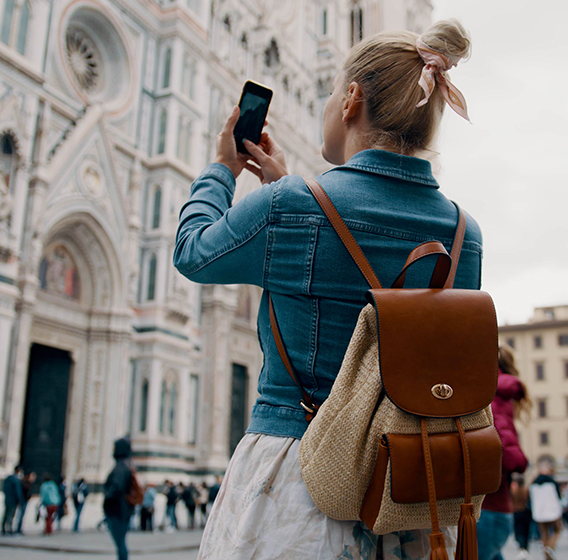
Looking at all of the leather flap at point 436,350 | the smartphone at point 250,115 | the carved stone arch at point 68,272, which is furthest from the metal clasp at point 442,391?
the carved stone arch at point 68,272

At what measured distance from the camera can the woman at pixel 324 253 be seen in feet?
3.97

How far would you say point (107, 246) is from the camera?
575 inches

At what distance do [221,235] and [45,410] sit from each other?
44.2ft

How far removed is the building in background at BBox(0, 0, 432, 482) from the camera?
12.2m

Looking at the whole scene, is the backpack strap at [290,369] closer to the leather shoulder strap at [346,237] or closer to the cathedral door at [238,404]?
the leather shoulder strap at [346,237]

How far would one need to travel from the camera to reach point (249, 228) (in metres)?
1.30

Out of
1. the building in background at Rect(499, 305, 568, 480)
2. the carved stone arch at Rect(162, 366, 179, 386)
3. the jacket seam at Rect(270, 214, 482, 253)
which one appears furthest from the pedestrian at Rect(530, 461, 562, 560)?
the building in background at Rect(499, 305, 568, 480)

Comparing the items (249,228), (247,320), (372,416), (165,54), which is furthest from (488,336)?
(247,320)

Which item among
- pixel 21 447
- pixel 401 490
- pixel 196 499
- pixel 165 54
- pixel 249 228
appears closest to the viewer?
pixel 401 490

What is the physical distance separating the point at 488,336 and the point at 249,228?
500mm

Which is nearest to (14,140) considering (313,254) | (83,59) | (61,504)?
(83,59)

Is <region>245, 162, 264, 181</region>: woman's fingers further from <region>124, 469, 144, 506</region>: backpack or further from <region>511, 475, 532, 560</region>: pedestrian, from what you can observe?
<region>511, 475, 532, 560</region>: pedestrian

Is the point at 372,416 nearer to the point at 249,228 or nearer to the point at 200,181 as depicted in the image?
the point at 249,228

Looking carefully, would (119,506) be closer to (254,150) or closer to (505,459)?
(505,459)
